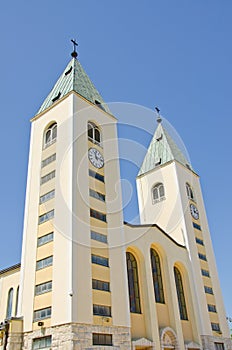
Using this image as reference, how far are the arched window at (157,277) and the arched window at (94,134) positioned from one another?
32.6ft

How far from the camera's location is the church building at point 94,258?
64.6 ft

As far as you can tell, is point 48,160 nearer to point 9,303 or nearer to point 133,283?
point 133,283

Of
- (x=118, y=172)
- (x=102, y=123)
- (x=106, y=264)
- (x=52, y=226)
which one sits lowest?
(x=106, y=264)

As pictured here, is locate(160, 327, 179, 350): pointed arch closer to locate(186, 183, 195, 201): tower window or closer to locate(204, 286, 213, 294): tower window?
locate(204, 286, 213, 294): tower window

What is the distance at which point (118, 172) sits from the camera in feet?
90.3

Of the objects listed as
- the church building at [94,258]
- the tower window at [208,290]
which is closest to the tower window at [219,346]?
the church building at [94,258]

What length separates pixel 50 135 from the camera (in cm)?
2748

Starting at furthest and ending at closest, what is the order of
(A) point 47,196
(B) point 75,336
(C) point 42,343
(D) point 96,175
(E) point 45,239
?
(D) point 96,175
(A) point 47,196
(E) point 45,239
(C) point 42,343
(B) point 75,336

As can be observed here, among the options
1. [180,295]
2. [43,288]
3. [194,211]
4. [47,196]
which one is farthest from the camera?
[194,211]

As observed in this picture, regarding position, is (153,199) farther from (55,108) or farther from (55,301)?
(55,301)

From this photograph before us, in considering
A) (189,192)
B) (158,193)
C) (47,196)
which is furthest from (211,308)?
(47,196)

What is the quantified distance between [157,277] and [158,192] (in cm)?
1098

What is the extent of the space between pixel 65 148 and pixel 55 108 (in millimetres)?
4858

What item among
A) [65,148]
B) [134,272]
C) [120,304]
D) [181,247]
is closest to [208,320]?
[181,247]
